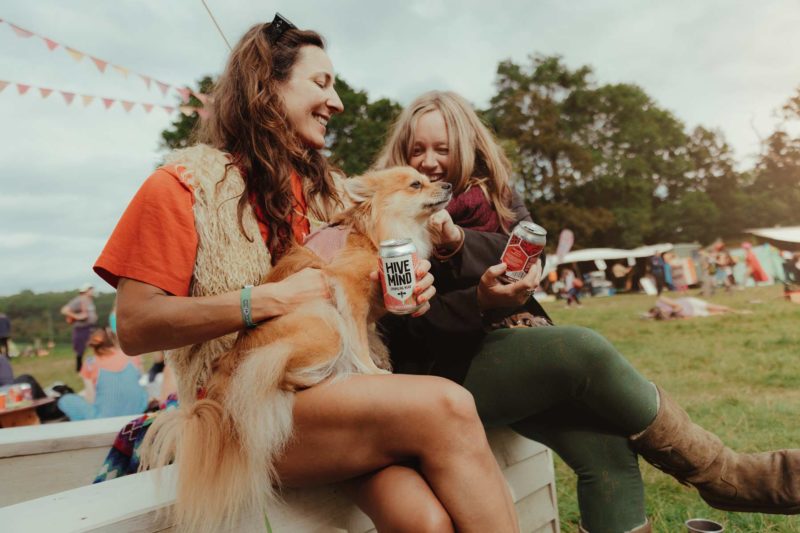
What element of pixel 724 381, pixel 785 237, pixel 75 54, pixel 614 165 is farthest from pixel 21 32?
pixel 614 165

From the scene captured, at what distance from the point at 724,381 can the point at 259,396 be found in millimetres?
5060

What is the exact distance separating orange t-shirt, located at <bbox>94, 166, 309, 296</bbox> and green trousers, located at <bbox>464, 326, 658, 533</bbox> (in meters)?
1.04

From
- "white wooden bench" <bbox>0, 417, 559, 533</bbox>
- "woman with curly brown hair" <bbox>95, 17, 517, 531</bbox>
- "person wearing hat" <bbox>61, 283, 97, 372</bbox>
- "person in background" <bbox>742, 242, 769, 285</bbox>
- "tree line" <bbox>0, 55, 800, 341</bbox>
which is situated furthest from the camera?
"tree line" <bbox>0, 55, 800, 341</bbox>

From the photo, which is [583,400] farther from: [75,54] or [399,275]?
[75,54]

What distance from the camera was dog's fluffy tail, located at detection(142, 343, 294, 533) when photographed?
4.22ft

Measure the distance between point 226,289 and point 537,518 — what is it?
5.35 feet

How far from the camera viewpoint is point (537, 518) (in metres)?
2.26

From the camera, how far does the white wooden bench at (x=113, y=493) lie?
121cm

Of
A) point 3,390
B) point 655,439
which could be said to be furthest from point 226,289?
point 3,390

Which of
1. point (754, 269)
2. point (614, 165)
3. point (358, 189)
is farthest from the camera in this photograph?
point (614, 165)

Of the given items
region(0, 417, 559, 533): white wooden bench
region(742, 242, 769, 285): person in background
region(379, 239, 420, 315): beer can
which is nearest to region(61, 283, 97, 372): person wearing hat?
region(0, 417, 559, 533): white wooden bench

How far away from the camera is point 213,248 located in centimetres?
→ 162

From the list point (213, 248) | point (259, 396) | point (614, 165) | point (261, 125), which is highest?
point (614, 165)

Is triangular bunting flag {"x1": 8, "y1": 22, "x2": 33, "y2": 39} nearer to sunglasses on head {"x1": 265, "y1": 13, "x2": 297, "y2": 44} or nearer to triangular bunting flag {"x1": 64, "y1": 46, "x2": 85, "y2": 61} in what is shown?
triangular bunting flag {"x1": 64, "y1": 46, "x2": 85, "y2": 61}
